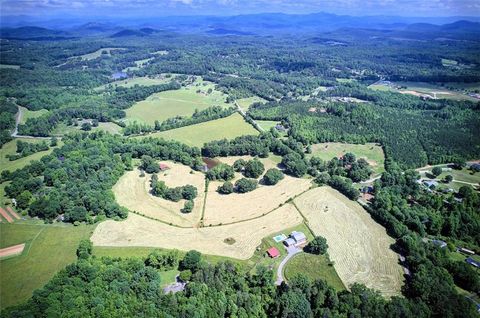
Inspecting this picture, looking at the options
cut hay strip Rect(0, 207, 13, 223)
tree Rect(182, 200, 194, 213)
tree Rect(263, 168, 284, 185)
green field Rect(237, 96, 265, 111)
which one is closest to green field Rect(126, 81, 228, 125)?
green field Rect(237, 96, 265, 111)

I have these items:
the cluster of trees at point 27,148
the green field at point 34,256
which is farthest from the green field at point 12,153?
the green field at point 34,256

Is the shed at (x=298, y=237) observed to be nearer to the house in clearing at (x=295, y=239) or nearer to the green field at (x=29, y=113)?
the house in clearing at (x=295, y=239)

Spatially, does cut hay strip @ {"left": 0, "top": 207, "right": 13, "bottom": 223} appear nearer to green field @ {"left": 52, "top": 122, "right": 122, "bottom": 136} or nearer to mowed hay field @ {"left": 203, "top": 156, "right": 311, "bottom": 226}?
mowed hay field @ {"left": 203, "top": 156, "right": 311, "bottom": 226}

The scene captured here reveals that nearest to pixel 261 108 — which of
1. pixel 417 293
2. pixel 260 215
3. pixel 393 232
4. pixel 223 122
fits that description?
pixel 223 122

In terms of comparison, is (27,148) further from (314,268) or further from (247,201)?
(314,268)

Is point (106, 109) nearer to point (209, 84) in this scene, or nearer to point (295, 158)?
point (209, 84)

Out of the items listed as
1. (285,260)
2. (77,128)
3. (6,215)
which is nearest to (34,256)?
(6,215)
